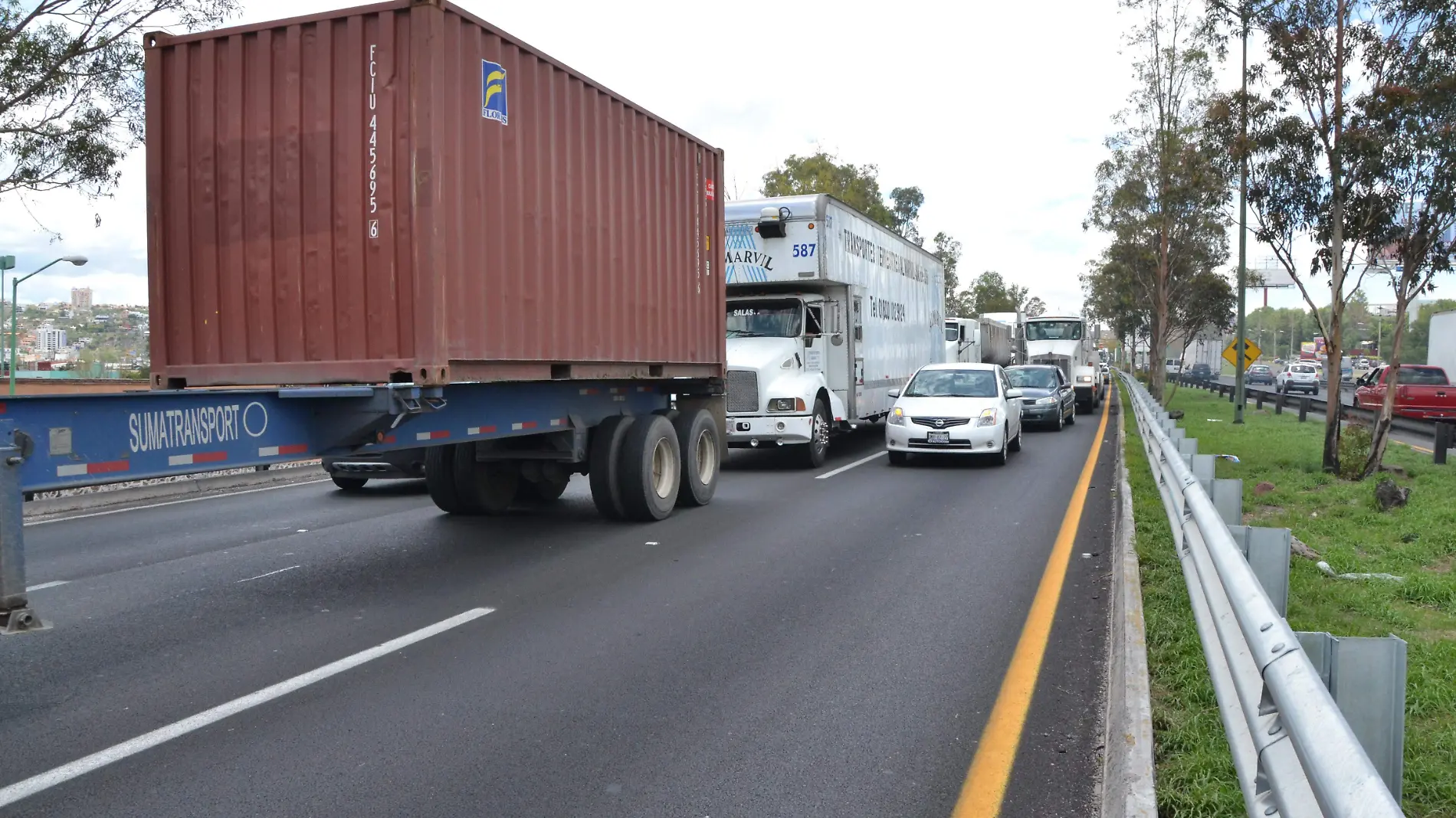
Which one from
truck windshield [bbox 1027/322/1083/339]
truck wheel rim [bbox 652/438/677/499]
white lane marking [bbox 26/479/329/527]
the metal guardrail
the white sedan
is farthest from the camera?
truck windshield [bbox 1027/322/1083/339]

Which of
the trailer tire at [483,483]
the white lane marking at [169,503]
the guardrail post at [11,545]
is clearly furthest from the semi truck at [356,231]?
the white lane marking at [169,503]

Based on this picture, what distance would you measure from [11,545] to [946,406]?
13.0 meters

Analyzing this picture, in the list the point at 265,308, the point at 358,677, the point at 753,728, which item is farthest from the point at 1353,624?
the point at 265,308

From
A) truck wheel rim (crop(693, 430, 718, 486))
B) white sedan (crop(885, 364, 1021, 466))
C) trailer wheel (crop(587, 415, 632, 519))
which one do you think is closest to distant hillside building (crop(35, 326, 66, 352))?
white sedan (crop(885, 364, 1021, 466))

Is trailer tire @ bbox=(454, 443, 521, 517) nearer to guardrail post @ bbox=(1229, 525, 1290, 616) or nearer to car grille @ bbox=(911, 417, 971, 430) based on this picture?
car grille @ bbox=(911, 417, 971, 430)

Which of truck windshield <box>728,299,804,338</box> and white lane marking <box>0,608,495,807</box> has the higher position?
truck windshield <box>728,299,804,338</box>

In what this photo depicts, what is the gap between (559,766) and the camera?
432 centimetres

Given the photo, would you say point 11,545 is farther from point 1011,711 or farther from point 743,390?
point 743,390

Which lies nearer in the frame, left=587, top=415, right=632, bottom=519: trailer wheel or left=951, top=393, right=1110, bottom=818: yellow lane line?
left=951, top=393, right=1110, bottom=818: yellow lane line

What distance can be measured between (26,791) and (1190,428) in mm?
22620

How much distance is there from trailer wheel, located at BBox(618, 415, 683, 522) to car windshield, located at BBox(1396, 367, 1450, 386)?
77.9 ft

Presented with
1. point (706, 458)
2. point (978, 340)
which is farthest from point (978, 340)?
point (706, 458)

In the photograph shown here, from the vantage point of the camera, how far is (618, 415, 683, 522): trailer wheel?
1055 cm

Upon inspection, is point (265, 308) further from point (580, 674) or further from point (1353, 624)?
point (1353, 624)
